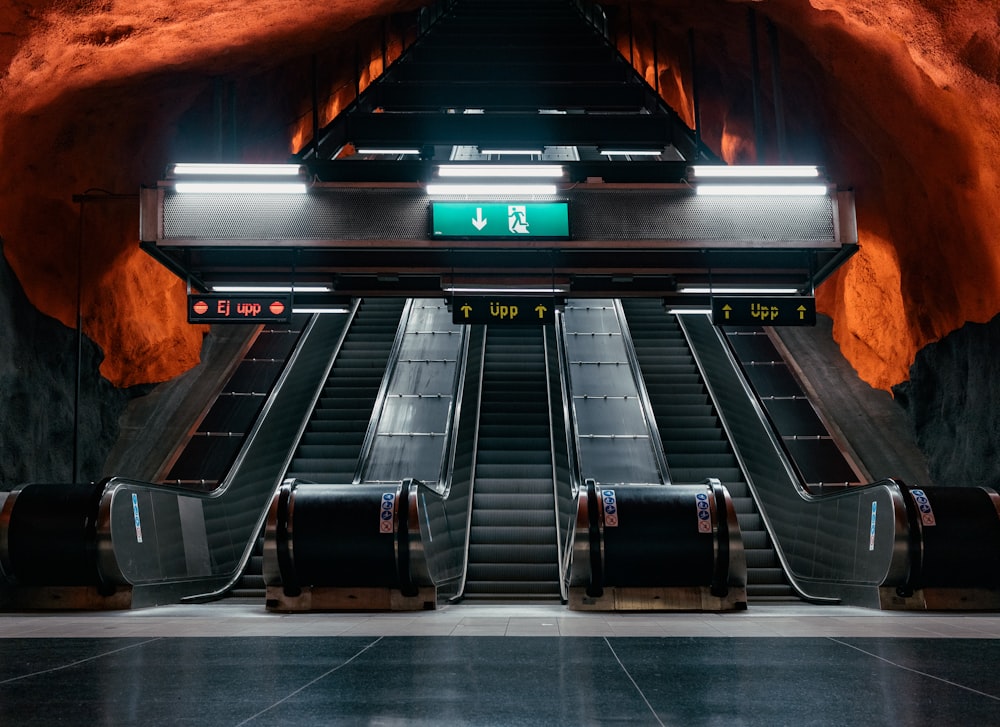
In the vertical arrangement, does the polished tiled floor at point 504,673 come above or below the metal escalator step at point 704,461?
below

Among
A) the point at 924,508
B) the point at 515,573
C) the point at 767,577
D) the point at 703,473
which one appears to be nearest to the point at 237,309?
the point at 515,573

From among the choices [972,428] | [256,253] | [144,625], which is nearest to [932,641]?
[144,625]

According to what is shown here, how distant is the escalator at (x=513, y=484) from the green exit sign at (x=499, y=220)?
3.47 metres

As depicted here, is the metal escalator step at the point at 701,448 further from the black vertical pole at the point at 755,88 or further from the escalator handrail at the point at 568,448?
the black vertical pole at the point at 755,88

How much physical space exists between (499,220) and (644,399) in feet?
13.8

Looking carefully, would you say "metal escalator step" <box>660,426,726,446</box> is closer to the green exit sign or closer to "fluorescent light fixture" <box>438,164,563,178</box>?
the green exit sign

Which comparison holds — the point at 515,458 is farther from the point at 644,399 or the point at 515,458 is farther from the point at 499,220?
the point at 499,220

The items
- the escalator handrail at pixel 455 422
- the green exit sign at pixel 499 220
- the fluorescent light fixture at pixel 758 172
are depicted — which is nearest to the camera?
the fluorescent light fixture at pixel 758 172

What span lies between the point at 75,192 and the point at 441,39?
12586 mm

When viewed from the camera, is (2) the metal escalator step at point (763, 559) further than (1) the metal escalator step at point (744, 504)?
No

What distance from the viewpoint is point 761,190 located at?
1101 cm

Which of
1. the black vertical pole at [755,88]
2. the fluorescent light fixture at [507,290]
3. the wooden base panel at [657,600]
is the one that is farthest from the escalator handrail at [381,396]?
the black vertical pole at [755,88]

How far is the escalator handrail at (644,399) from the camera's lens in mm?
11836

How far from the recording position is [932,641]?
5.35m
